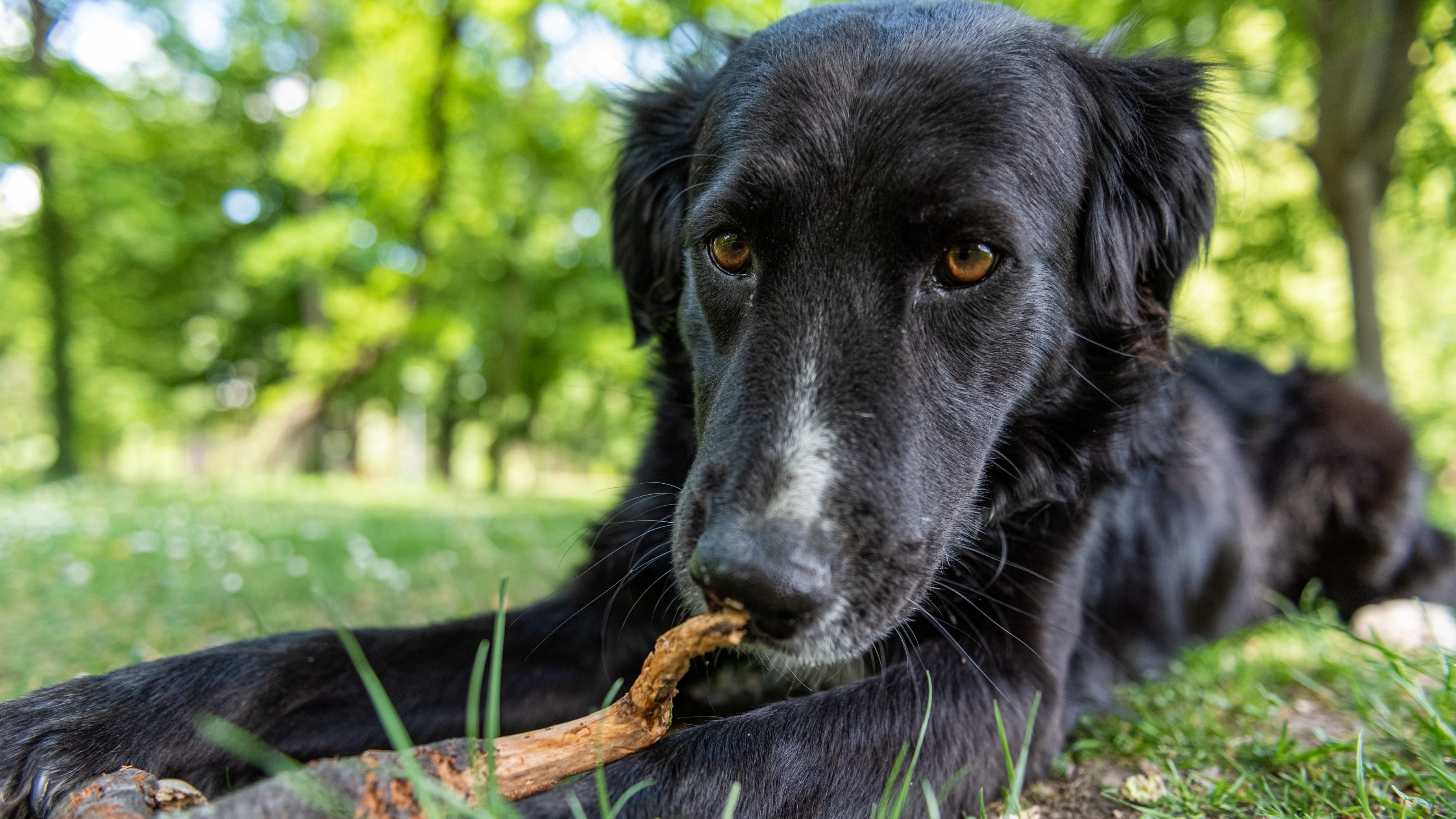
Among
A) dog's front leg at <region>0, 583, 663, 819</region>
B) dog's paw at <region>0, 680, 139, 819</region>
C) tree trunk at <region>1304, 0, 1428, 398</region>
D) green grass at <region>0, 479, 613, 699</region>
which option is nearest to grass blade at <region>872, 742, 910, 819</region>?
dog's front leg at <region>0, 583, 663, 819</region>

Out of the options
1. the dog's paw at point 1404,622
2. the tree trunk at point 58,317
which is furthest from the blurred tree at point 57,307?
the dog's paw at point 1404,622

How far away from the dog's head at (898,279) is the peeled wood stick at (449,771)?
14 cm

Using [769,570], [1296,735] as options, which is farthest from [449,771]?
[1296,735]

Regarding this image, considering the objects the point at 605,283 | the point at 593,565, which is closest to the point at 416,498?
the point at 605,283

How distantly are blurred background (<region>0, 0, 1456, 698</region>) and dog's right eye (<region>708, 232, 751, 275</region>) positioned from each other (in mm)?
928

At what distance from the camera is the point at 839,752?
1.55 meters

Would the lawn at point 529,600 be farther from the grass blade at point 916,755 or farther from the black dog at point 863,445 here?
the black dog at point 863,445

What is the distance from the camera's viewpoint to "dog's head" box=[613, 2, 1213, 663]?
1.53m

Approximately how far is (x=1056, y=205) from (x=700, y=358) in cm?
100

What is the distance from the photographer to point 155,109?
1462 cm

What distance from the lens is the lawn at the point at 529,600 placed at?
5.58 ft

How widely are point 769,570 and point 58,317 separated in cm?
1764

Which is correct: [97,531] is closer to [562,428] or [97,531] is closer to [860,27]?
[860,27]

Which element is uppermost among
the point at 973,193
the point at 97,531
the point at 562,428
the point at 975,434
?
the point at 973,193
